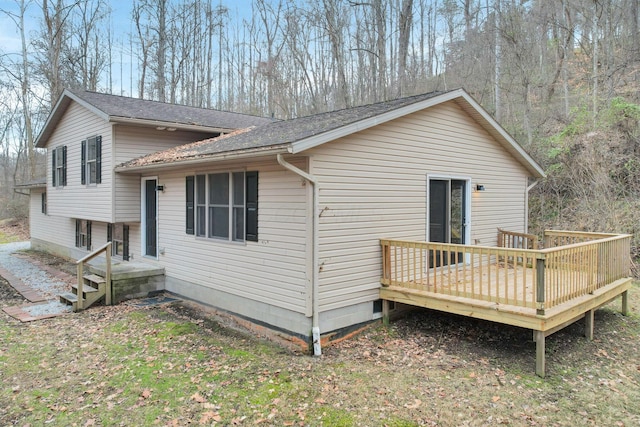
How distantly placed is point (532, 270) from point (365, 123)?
3086mm

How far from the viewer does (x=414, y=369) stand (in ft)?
17.1

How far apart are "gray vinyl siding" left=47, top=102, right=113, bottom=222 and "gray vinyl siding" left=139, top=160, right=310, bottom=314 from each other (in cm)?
276

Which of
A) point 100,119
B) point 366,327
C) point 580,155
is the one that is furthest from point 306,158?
point 580,155

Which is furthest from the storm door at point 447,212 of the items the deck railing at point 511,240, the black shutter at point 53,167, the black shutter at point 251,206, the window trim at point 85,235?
the black shutter at point 53,167

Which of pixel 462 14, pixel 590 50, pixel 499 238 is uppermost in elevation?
pixel 462 14

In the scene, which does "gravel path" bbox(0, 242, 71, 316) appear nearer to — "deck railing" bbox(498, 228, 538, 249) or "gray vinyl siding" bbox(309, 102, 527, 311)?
"gray vinyl siding" bbox(309, 102, 527, 311)

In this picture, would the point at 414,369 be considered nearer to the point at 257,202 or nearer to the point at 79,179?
the point at 257,202

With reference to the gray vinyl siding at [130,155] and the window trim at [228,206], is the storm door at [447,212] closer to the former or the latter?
the window trim at [228,206]

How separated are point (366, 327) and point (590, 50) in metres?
15.9

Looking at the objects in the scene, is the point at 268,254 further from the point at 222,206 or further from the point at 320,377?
the point at 320,377

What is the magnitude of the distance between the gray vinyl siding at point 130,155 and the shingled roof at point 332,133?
362 millimetres

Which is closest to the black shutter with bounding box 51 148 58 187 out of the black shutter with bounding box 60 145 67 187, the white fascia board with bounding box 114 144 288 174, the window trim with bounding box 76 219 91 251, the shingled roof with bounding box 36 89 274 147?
the shingled roof with bounding box 36 89 274 147

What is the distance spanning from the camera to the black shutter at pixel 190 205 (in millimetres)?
8055

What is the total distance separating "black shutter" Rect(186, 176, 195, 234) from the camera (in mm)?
8055
